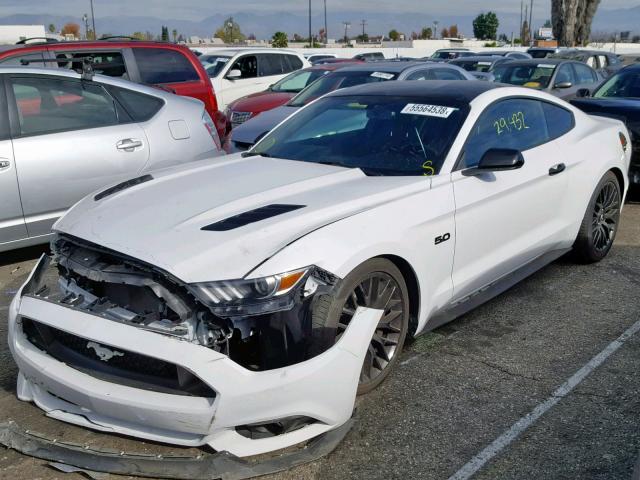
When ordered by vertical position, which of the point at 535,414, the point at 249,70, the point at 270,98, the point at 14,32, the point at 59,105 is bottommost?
the point at 535,414

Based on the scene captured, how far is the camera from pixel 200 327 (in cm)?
283

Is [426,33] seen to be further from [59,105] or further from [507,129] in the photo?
[507,129]

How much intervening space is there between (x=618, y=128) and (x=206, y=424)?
14.8ft

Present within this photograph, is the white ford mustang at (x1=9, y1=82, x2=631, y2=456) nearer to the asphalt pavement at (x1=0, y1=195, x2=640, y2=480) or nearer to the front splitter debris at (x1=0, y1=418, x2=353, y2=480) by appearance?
the front splitter debris at (x1=0, y1=418, x2=353, y2=480)

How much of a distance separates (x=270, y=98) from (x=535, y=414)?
8.22 meters

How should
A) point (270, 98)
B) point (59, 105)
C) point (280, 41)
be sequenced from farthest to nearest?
point (280, 41) < point (270, 98) < point (59, 105)

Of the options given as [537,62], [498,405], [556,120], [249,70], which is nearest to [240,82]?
[249,70]

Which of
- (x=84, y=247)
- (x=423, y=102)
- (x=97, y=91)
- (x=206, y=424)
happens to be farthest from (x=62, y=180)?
(x=206, y=424)

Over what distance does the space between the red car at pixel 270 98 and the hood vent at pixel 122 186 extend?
5052 millimetres

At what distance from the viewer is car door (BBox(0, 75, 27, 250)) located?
16.8 ft

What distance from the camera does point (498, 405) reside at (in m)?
3.45

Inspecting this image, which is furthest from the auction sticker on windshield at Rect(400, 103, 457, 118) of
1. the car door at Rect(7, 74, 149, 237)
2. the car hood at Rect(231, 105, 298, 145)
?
the car hood at Rect(231, 105, 298, 145)

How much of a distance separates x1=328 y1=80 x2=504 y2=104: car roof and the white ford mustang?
0.08ft

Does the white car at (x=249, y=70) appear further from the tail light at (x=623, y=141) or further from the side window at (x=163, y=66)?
the tail light at (x=623, y=141)
